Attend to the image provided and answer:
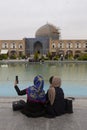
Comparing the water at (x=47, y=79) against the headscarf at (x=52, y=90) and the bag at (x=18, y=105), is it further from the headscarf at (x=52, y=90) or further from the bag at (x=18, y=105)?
the headscarf at (x=52, y=90)

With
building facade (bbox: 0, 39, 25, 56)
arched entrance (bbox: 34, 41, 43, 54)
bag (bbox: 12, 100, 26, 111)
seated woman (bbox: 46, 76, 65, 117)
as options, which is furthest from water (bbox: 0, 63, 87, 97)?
arched entrance (bbox: 34, 41, 43, 54)

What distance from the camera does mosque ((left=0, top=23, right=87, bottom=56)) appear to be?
5694 centimetres

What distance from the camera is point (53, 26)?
60.0 meters

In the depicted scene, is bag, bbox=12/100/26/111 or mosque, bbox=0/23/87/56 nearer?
bag, bbox=12/100/26/111

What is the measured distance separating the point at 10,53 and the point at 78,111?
54.8 meters

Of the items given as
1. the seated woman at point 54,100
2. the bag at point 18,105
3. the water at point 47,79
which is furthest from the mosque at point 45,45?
the seated woman at point 54,100

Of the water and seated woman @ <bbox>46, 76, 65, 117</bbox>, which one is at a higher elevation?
seated woman @ <bbox>46, 76, 65, 117</bbox>

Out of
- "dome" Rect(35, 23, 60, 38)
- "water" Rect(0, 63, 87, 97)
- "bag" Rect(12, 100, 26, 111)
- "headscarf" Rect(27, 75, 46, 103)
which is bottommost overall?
"water" Rect(0, 63, 87, 97)

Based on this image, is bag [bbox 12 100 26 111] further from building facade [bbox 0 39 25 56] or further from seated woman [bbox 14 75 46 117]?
building facade [bbox 0 39 25 56]

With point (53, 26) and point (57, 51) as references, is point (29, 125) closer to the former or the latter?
point (57, 51)

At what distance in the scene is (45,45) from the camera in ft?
190

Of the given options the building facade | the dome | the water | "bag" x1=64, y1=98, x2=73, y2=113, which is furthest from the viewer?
the dome

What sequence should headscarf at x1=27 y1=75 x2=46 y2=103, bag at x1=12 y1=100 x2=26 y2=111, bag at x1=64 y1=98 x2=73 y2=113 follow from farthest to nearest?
bag at x1=12 y1=100 x2=26 y2=111 < bag at x1=64 y1=98 x2=73 y2=113 < headscarf at x1=27 y1=75 x2=46 y2=103

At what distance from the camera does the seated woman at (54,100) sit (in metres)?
4.36
